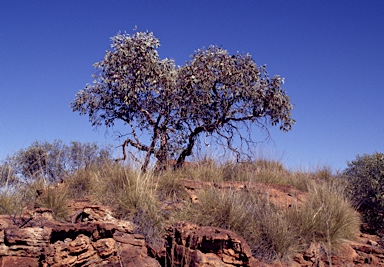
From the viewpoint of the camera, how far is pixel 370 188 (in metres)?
12.0

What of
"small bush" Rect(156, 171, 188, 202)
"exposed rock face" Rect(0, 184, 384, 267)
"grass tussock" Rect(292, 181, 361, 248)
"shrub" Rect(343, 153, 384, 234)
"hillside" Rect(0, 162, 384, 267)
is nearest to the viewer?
"exposed rock face" Rect(0, 184, 384, 267)

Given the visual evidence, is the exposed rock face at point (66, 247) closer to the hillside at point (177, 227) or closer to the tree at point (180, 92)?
the hillside at point (177, 227)

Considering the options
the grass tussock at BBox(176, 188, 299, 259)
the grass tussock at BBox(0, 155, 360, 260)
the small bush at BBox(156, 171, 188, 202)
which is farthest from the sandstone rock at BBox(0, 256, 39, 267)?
the small bush at BBox(156, 171, 188, 202)

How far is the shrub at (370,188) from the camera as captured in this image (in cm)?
1104

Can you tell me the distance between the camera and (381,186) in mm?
11727

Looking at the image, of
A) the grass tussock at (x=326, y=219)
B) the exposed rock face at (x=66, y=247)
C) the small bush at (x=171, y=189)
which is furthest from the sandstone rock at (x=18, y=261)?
the grass tussock at (x=326, y=219)

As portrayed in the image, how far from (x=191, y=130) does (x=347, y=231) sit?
7595mm

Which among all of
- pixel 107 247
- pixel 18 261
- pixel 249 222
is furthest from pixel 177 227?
pixel 18 261

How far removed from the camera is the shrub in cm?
1104

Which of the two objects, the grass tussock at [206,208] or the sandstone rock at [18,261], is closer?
the sandstone rock at [18,261]

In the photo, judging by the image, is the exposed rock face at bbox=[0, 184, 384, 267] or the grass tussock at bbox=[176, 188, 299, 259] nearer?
the exposed rock face at bbox=[0, 184, 384, 267]

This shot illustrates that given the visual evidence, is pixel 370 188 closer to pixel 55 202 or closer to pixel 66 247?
pixel 55 202

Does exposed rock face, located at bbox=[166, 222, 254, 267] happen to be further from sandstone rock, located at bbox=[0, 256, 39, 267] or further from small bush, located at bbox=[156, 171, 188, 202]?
small bush, located at bbox=[156, 171, 188, 202]

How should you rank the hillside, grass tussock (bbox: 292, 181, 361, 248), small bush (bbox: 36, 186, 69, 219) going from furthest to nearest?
small bush (bbox: 36, 186, 69, 219), grass tussock (bbox: 292, 181, 361, 248), the hillside
